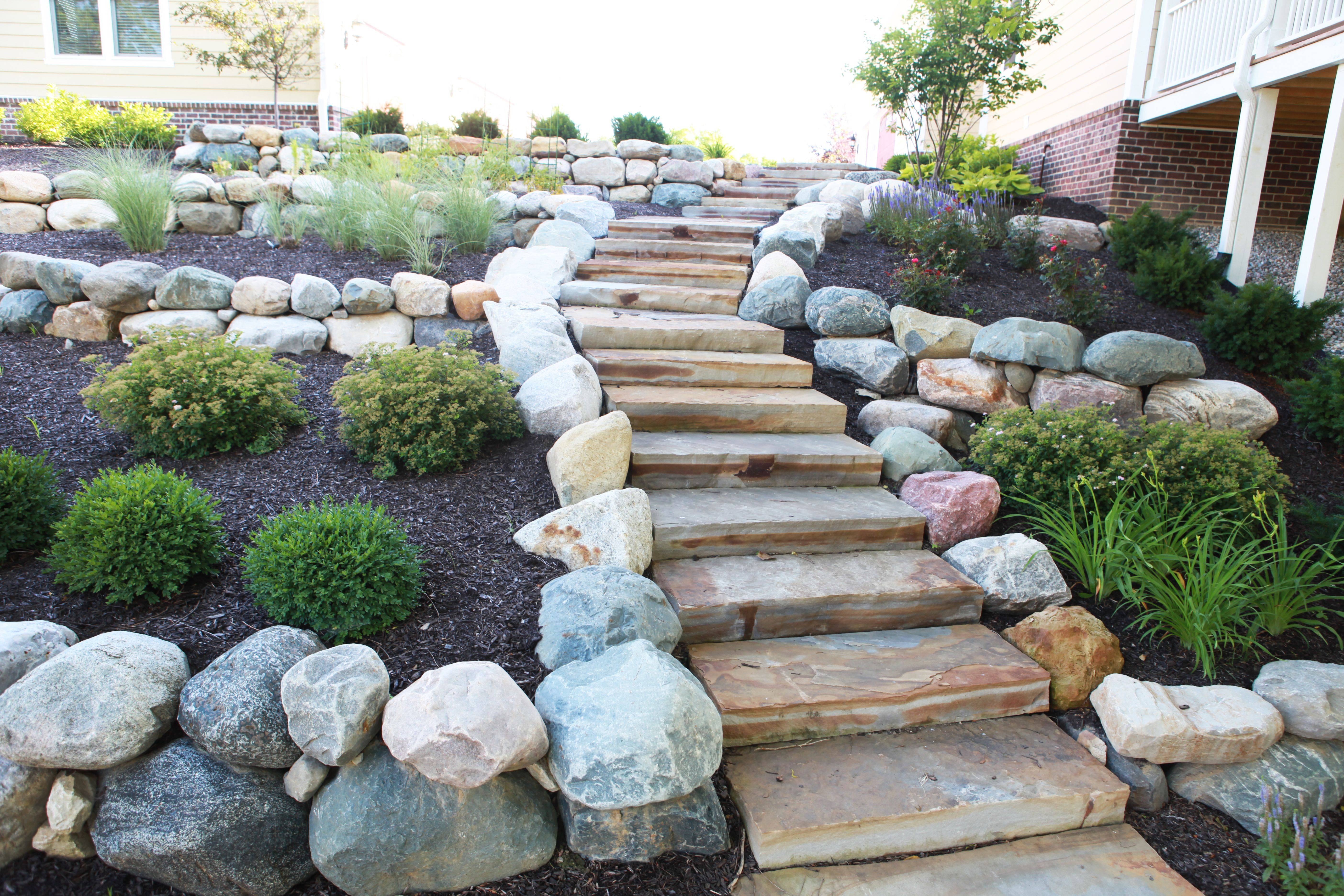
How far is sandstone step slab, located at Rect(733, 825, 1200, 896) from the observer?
6.93 feet

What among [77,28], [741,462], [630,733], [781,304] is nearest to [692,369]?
[741,462]

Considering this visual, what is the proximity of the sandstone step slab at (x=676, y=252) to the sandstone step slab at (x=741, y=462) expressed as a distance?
299cm

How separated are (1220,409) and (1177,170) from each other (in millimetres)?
4932

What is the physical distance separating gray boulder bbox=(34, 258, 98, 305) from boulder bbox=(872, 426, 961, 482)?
4.81 metres

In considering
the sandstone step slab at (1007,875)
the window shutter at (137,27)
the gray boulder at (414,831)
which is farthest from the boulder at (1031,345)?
the window shutter at (137,27)

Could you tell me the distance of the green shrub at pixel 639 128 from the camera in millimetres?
9812

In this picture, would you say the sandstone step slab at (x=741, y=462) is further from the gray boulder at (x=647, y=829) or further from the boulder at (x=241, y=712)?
the boulder at (x=241, y=712)

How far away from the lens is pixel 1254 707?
2553 millimetres

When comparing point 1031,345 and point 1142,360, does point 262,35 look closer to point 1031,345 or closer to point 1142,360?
point 1031,345

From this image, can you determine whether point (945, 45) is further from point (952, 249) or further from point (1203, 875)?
point (1203, 875)

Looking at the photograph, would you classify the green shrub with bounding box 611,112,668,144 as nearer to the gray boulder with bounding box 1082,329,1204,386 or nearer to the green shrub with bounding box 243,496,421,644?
the gray boulder with bounding box 1082,329,1204,386

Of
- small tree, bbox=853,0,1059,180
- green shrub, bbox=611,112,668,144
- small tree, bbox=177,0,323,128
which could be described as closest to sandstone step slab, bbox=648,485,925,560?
small tree, bbox=853,0,1059,180

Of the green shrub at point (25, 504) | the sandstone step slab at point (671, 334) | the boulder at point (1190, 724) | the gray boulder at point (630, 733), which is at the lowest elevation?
the boulder at point (1190, 724)

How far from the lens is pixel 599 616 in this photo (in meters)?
2.45
